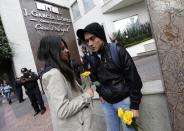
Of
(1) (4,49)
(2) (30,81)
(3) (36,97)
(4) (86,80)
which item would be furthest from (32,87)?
(1) (4,49)

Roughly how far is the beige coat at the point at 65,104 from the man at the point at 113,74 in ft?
1.19

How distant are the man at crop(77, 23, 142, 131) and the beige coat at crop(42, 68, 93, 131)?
0.36 meters

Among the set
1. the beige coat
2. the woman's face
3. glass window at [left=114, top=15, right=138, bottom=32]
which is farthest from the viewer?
glass window at [left=114, top=15, right=138, bottom=32]

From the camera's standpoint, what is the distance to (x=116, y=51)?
2414 mm

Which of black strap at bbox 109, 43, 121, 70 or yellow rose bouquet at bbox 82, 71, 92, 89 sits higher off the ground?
black strap at bbox 109, 43, 121, 70

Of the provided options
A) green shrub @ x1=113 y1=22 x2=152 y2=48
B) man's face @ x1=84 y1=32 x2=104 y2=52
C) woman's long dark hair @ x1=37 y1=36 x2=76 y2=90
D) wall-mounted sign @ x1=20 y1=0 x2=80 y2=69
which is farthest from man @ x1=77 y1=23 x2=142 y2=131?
green shrub @ x1=113 y1=22 x2=152 y2=48

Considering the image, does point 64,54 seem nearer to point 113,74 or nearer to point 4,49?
point 113,74

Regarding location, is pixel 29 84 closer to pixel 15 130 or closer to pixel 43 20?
pixel 15 130

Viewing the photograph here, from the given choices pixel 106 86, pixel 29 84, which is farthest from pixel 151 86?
pixel 29 84

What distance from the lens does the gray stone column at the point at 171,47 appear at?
2.47m

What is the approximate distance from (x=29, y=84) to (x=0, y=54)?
7.66 meters

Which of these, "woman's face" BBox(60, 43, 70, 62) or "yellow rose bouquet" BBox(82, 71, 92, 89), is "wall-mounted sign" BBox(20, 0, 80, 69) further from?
"woman's face" BBox(60, 43, 70, 62)

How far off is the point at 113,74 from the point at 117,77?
0.05 meters

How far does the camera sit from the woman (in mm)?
2053
